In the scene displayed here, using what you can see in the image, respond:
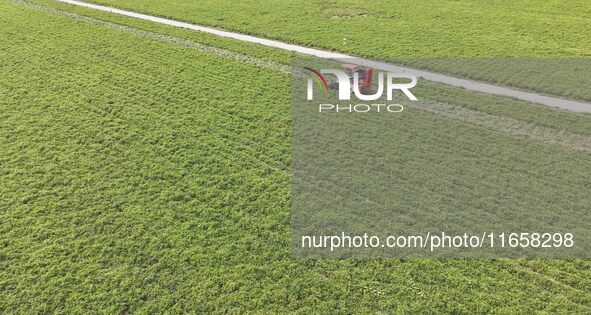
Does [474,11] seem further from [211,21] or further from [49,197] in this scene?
[49,197]

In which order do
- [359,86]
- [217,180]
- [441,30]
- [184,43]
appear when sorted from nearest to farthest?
[217,180]
[359,86]
[184,43]
[441,30]

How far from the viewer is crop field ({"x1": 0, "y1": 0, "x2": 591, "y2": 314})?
10.7 meters

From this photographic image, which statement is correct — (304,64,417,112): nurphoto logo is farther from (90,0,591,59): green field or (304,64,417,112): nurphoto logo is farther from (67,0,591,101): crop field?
(90,0,591,59): green field

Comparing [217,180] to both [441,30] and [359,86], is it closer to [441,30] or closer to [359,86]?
[359,86]

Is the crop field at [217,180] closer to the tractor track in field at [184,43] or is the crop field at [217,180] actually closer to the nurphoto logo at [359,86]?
the tractor track in field at [184,43]

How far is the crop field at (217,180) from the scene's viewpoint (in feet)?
35.2

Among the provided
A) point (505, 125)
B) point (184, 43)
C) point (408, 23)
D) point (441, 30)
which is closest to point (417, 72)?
point (505, 125)

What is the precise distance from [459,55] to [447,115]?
6.70 m

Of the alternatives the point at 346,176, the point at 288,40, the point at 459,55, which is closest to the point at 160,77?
the point at 288,40

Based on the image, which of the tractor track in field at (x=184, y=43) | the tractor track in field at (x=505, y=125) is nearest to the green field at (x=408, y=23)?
the tractor track in field at (x=184, y=43)

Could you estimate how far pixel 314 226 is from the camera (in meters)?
12.5

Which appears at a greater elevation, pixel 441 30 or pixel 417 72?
pixel 441 30

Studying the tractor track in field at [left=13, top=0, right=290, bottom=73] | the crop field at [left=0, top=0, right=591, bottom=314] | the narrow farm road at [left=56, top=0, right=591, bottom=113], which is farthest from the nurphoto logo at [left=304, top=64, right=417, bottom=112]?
the tractor track in field at [left=13, top=0, right=290, bottom=73]

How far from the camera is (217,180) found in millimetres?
Result: 14258
